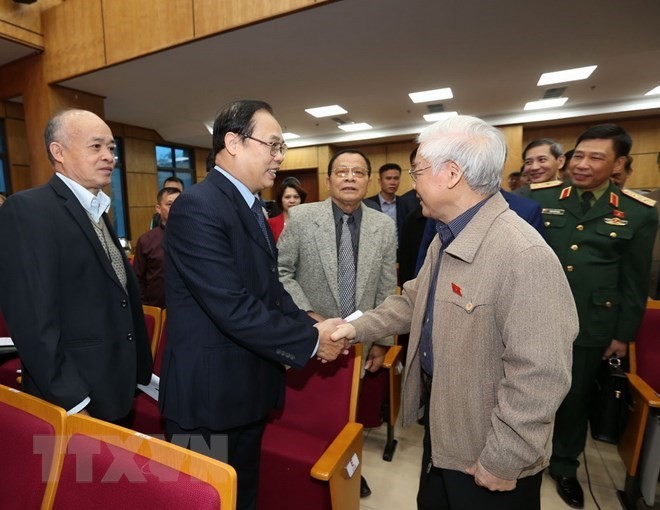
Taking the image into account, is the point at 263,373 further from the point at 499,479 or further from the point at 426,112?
the point at 426,112

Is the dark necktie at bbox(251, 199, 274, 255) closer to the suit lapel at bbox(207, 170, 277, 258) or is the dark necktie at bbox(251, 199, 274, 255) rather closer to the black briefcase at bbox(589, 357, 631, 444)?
the suit lapel at bbox(207, 170, 277, 258)

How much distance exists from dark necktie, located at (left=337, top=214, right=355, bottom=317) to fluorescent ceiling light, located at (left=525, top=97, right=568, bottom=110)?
6.89 metres

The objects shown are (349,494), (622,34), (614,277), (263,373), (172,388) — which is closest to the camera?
(172,388)

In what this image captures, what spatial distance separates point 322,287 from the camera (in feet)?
6.45

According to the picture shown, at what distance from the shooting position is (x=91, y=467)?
90 cm

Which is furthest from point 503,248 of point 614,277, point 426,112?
point 426,112

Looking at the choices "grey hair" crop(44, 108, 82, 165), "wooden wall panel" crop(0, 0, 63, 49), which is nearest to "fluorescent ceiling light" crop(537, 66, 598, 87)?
"grey hair" crop(44, 108, 82, 165)

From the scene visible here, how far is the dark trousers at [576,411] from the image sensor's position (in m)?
1.95

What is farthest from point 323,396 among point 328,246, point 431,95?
point 431,95

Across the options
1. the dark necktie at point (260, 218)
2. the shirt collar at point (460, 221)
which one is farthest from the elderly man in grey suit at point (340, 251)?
the shirt collar at point (460, 221)

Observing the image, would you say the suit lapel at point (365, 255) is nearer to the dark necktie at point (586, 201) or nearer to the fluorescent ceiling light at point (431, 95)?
the dark necktie at point (586, 201)

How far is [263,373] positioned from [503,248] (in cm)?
84

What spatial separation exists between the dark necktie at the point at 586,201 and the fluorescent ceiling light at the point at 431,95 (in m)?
4.75

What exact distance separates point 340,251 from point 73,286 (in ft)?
3.82
